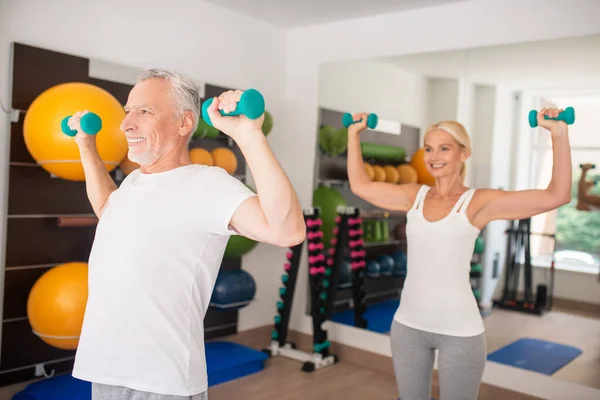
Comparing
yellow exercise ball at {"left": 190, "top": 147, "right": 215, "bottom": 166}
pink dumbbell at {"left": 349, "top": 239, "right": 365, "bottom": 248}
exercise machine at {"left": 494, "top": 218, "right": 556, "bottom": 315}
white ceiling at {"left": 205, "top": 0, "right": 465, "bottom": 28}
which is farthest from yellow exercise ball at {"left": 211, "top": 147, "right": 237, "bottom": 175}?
exercise machine at {"left": 494, "top": 218, "right": 556, "bottom": 315}

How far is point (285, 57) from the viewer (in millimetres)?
4539

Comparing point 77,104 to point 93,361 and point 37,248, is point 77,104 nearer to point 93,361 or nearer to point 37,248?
point 37,248

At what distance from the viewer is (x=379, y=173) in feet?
12.7

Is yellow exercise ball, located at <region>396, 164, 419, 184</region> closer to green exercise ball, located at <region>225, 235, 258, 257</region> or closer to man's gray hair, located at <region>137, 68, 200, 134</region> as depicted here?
green exercise ball, located at <region>225, 235, 258, 257</region>

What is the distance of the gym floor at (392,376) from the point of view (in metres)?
3.14

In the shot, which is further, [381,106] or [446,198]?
[381,106]

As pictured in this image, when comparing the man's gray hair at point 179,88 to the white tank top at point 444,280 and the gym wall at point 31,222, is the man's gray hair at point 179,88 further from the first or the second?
the gym wall at point 31,222

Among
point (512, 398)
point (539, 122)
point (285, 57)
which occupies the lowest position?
point (512, 398)

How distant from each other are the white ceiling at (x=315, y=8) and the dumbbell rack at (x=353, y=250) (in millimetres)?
1343

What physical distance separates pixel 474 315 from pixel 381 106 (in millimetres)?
2236

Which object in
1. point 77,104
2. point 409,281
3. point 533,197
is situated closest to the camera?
point 533,197

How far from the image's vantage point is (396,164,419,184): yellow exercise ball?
3.75 metres

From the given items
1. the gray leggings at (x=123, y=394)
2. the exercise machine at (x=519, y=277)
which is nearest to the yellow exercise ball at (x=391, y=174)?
the exercise machine at (x=519, y=277)

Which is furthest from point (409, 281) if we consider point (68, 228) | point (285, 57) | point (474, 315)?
point (285, 57)
